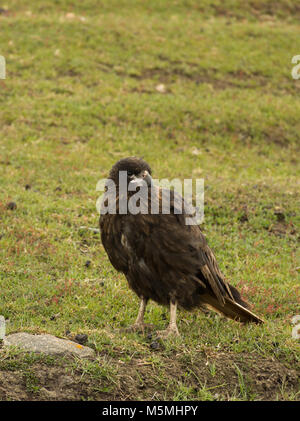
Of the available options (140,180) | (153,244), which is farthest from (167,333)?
(140,180)

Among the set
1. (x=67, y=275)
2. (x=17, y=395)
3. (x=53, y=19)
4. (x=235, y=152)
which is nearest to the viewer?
(x=17, y=395)

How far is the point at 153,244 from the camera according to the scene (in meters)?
5.50

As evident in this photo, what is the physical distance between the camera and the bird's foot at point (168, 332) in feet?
18.7

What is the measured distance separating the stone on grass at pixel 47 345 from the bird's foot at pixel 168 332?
836 mm

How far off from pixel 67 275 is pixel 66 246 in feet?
2.75

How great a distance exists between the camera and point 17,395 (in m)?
4.48

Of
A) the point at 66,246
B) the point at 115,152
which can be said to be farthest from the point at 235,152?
the point at 66,246

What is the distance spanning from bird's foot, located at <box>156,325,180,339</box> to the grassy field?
0.11m

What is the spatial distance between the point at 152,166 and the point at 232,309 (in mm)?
6130

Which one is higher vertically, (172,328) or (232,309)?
(232,309)

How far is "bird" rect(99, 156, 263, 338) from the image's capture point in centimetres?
550

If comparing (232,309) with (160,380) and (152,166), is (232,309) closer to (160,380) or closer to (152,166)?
(160,380)

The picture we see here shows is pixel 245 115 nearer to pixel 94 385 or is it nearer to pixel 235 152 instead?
pixel 235 152

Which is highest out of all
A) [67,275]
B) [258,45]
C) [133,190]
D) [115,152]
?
[258,45]
